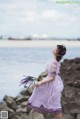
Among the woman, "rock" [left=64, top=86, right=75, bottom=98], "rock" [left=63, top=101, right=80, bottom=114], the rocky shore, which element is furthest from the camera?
"rock" [left=64, top=86, right=75, bottom=98]

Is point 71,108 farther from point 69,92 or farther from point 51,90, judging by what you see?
point 51,90

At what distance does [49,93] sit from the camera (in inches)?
323

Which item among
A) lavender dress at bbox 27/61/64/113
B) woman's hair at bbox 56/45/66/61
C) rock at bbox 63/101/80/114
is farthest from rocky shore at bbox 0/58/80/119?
woman's hair at bbox 56/45/66/61

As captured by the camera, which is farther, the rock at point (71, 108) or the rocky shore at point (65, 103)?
the rock at point (71, 108)

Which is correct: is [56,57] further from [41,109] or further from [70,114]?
[70,114]

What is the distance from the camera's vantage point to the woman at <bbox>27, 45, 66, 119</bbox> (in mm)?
8141

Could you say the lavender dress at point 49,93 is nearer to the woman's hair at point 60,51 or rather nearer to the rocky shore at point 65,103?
the woman's hair at point 60,51

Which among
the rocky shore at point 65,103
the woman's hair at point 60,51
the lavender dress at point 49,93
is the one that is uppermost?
the woman's hair at point 60,51

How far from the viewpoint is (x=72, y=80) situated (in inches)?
578

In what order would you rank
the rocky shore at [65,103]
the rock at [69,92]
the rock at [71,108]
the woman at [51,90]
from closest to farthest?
the woman at [51,90]
the rocky shore at [65,103]
the rock at [71,108]
the rock at [69,92]

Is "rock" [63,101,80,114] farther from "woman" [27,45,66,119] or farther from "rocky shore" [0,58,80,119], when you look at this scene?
"woman" [27,45,66,119]

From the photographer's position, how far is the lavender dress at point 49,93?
8162 millimetres

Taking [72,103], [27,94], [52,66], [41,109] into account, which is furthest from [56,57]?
[27,94]

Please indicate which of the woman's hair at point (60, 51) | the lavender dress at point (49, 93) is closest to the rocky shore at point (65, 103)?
the lavender dress at point (49, 93)
